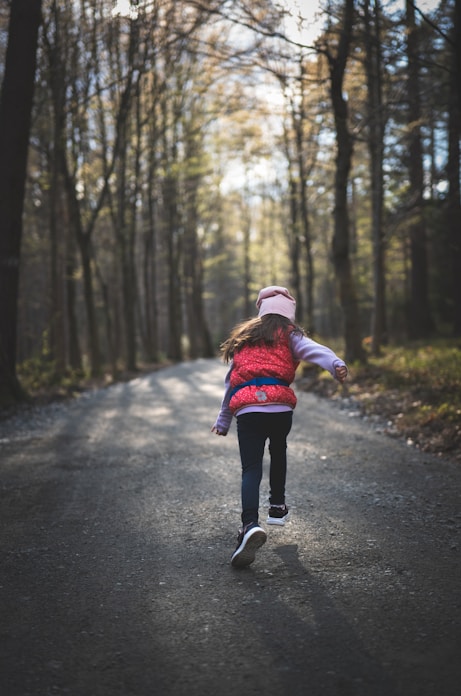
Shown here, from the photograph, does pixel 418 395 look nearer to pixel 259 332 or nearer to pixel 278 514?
pixel 278 514

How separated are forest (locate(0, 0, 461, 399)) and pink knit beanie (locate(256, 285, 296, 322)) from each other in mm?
5053

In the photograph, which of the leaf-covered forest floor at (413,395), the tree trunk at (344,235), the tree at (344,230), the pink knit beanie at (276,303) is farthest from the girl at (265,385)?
the tree trunk at (344,235)

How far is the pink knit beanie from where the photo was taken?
13.9 feet

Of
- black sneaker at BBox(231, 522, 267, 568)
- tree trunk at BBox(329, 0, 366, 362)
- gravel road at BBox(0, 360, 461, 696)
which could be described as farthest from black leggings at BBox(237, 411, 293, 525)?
tree trunk at BBox(329, 0, 366, 362)

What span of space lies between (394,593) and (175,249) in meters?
32.3

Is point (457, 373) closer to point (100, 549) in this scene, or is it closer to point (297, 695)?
point (100, 549)

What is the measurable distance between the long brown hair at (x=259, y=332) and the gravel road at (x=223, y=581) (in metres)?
1.30

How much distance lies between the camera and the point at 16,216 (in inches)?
452

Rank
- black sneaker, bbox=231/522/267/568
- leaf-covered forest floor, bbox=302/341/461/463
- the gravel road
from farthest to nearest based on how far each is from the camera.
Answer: leaf-covered forest floor, bbox=302/341/461/463 → black sneaker, bbox=231/522/267/568 → the gravel road

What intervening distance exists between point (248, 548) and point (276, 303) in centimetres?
164

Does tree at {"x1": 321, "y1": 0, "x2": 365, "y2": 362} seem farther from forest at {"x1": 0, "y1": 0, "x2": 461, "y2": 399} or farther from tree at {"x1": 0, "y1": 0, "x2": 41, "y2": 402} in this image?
tree at {"x1": 0, "y1": 0, "x2": 41, "y2": 402}

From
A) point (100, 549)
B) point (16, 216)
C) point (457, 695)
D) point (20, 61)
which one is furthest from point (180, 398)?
point (457, 695)

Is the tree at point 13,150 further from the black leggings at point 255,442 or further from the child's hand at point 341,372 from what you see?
the child's hand at point 341,372

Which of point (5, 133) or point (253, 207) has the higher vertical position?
point (253, 207)
